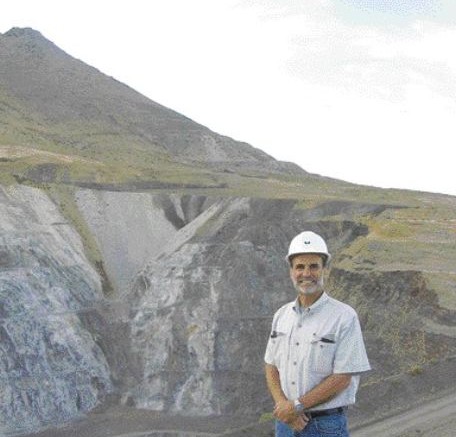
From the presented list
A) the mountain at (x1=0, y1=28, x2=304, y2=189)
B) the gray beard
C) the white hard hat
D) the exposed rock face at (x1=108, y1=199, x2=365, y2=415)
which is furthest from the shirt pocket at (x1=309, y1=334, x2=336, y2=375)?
the mountain at (x1=0, y1=28, x2=304, y2=189)

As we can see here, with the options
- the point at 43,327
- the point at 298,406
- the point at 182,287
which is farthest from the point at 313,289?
the point at 182,287

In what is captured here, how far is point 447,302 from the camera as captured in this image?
27.6 m

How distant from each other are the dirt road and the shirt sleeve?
37.2 feet

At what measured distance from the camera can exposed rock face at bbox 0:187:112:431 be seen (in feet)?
87.7

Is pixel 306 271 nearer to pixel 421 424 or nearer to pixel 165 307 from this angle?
pixel 421 424

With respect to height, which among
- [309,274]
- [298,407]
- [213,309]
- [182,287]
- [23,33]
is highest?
[23,33]

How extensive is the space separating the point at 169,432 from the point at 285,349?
20.8 metres

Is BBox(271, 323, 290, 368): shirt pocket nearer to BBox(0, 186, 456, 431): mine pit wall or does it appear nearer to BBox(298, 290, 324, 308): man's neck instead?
BBox(298, 290, 324, 308): man's neck

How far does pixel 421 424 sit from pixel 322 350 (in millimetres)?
13066

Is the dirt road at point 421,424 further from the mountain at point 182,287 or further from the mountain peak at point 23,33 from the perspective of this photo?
the mountain peak at point 23,33

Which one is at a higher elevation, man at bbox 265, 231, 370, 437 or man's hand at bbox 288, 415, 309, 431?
man at bbox 265, 231, 370, 437

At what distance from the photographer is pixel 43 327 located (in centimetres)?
2989

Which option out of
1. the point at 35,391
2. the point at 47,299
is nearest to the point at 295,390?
the point at 35,391

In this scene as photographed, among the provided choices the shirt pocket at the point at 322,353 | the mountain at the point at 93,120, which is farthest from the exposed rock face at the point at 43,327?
the mountain at the point at 93,120
